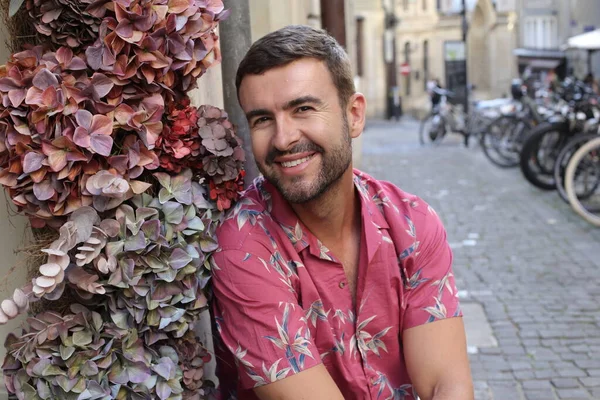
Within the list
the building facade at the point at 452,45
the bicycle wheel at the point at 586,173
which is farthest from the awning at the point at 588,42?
the building facade at the point at 452,45

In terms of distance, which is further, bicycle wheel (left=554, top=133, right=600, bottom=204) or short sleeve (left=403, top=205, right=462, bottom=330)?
bicycle wheel (left=554, top=133, right=600, bottom=204)

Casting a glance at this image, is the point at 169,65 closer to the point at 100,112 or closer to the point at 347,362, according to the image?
the point at 100,112

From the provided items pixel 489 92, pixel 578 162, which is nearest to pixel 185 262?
pixel 578 162

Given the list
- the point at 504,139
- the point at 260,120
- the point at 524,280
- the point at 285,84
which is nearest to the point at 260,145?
the point at 260,120

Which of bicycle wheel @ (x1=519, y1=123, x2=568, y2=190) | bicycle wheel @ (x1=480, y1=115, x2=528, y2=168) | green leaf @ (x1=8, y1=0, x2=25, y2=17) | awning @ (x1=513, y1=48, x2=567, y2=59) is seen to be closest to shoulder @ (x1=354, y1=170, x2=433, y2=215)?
green leaf @ (x1=8, y1=0, x2=25, y2=17)

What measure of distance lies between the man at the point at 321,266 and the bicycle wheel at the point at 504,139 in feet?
37.1

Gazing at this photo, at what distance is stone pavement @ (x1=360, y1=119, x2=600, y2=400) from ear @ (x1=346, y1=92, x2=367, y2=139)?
2347 mm

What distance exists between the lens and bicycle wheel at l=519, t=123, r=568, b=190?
33.4ft

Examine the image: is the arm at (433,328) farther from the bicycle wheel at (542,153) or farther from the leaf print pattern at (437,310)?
the bicycle wheel at (542,153)

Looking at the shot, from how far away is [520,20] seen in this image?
4369cm

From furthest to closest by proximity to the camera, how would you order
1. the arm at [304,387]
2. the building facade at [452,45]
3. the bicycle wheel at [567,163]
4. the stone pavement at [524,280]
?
the building facade at [452,45] < the bicycle wheel at [567,163] < the stone pavement at [524,280] < the arm at [304,387]

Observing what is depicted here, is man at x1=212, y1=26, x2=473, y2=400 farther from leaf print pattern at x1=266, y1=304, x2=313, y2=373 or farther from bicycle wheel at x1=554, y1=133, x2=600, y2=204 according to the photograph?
bicycle wheel at x1=554, y1=133, x2=600, y2=204

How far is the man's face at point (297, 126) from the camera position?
7.04 feet

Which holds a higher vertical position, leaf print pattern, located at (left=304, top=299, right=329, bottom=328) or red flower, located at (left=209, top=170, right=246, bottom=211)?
red flower, located at (left=209, top=170, right=246, bottom=211)
